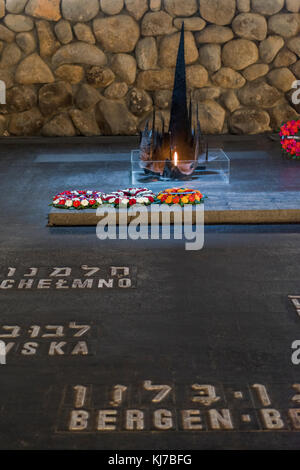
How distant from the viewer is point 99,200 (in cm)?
660

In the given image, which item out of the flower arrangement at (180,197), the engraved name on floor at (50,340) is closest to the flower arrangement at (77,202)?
the flower arrangement at (180,197)

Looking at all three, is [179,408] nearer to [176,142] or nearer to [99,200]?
[99,200]

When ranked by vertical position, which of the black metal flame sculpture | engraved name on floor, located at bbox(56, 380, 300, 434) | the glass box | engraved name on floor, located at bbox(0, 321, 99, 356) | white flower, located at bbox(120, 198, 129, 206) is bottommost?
engraved name on floor, located at bbox(56, 380, 300, 434)

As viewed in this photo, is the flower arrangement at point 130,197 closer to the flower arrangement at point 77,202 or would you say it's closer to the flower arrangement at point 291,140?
the flower arrangement at point 77,202

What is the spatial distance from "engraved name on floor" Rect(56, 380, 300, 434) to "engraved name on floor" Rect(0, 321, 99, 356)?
430 mm

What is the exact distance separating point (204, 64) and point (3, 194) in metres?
4.11

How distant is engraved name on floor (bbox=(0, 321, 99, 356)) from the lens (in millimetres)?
4059

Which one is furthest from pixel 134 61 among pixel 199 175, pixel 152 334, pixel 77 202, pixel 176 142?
pixel 152 334

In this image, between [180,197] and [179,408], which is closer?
[179,408]

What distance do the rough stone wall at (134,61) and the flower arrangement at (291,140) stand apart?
4.72 feet

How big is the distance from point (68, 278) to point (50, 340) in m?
1.01

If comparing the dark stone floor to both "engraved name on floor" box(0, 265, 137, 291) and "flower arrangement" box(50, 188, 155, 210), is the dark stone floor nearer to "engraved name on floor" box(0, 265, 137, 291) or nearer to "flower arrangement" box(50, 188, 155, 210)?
"engraved name on floor" box(0, 265, 137, 291)

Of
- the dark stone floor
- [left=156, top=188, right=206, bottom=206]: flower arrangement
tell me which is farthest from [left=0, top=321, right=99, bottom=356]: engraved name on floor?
[left=156, top=188, right=206, bottom=206]: flower arrangement

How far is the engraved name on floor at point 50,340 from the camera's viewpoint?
406 centimetres
